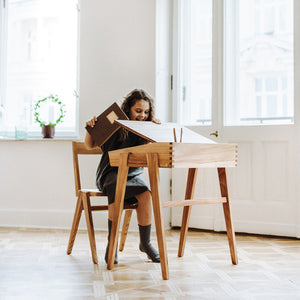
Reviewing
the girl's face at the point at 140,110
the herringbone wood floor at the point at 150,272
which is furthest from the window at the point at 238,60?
the girl's face at the point at 140,110

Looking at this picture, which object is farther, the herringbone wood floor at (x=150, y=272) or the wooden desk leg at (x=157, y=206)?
the wooden desk leg at (x=157, y=206)

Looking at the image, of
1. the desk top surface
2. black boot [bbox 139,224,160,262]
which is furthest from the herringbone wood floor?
the desk top surface

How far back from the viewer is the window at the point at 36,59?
13.7ft

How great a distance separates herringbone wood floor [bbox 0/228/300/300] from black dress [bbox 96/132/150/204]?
15.8 inches

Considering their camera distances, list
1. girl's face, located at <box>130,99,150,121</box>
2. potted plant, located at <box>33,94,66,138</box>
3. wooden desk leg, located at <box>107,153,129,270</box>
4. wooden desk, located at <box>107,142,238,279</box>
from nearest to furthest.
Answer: wooden desk, located at <box>107,142,238,279</box>, wooden desk leg, located at <box>107,153,129,270</box>, girl's face, located at <box>130,99,150,121</box>, potted plant, located at <box>33,94,66,138</box>

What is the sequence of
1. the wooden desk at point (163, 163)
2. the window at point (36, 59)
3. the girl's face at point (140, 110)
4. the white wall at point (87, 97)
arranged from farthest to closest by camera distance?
the window at point (36, 59) < the white wall at point (87, 97) < the girl's face at point (140, 110) < the wooden desk at point (163, 163)

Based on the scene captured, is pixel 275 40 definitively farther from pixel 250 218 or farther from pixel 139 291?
pixel 139 291

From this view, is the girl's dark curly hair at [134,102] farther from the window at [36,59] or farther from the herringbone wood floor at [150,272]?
the window at [36,59]

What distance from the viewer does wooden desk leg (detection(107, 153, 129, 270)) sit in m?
2.16

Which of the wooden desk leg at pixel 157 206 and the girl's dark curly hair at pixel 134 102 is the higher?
the girl's dark curly hair at pixel 134 102

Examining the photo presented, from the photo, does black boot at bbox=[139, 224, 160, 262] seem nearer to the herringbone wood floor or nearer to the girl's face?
the herringbone wood floor

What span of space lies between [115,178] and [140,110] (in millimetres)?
435

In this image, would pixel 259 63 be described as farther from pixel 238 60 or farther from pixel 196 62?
pixel 196 62

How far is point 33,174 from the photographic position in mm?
3943
